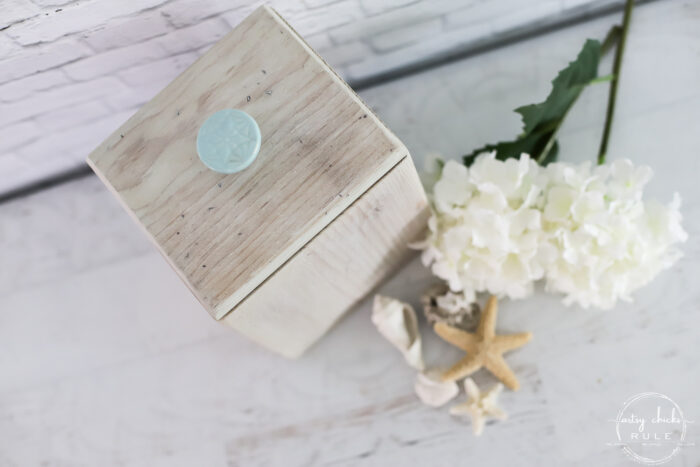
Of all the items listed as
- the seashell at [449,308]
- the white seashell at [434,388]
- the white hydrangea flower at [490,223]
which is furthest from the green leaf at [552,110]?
the white seashell at [434,388]

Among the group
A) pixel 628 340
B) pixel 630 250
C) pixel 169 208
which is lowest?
pixel 628 340

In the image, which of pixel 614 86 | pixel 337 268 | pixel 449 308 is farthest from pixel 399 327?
pixel 614 86

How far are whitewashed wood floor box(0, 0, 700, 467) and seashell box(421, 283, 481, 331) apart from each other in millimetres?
46

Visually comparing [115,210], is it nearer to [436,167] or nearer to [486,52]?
[436,167]

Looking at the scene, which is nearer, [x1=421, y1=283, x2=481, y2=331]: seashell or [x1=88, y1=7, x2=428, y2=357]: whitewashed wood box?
[x1=88, y1=7, x2=428, y2=357]: whitewashed wood box

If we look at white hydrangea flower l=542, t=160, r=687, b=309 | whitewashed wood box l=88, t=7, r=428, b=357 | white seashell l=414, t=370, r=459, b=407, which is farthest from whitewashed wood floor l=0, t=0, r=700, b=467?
whitewashed wood box l=88, t=7, r=428, b=357

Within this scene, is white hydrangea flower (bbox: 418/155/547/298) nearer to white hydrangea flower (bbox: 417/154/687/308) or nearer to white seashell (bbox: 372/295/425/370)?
white hydrangea flower (bbox: 417/154/687/308)

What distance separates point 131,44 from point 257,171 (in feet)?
0.82

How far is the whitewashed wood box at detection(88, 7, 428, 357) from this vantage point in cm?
51

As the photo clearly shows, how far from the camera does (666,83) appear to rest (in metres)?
0.81

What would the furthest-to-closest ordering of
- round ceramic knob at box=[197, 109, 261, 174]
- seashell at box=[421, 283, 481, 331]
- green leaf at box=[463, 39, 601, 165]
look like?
1. seashell at box=[421, 283, 481, 331]
2. green leaf at box=[463, 39, 601, 165]
3. round ceramic knob at box=[197, 109, 261, 174]

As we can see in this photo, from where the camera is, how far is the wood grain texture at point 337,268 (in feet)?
1.78

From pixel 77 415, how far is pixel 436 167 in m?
0.62

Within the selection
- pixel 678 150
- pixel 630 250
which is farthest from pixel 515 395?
pixel 678 150
